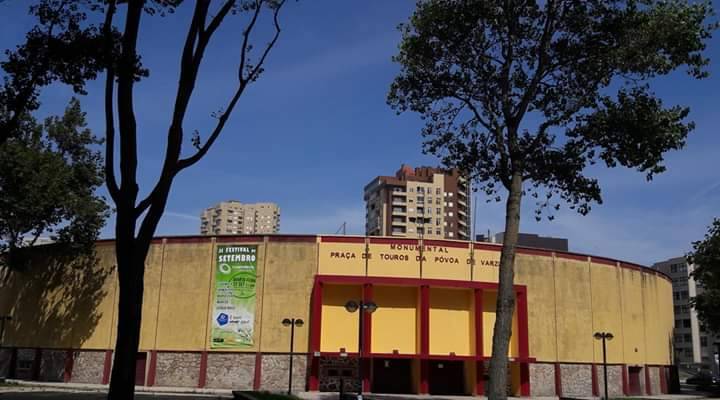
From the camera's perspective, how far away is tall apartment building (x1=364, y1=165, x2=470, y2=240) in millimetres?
129500

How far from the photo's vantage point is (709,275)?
53.1 m

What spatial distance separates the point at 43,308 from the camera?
1694 inches

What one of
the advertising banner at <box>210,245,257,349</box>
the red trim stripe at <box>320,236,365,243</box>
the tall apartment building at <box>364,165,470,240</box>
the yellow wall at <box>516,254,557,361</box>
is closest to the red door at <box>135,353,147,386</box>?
the advertising banner at <box>210,245,257,349</box>

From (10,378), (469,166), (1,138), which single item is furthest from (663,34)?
(10,378)

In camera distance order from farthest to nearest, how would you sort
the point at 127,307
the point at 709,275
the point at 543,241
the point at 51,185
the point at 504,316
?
the point at 543,241
the point at 709,275
the point at 51,185
the point at 504,316
the point at 127,307

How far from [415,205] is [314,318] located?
93012 mm

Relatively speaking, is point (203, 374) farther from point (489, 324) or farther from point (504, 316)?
point (504, 316)

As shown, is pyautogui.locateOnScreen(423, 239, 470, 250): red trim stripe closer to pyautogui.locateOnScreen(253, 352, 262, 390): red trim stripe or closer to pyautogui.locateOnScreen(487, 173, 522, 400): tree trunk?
pyautogui.locateOnScreen(253, 352, 262, 390): red trim stripe

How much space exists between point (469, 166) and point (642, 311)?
3169 centimetres

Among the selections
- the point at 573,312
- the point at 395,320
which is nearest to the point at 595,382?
the point at 573,312

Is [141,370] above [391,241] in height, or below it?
below

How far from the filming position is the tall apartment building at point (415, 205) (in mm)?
129500

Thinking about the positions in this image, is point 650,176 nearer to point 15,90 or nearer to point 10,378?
point 15,90

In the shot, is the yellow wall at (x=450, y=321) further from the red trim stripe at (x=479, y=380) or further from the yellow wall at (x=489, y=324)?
the red trim stripe at (x=479, y=380)
